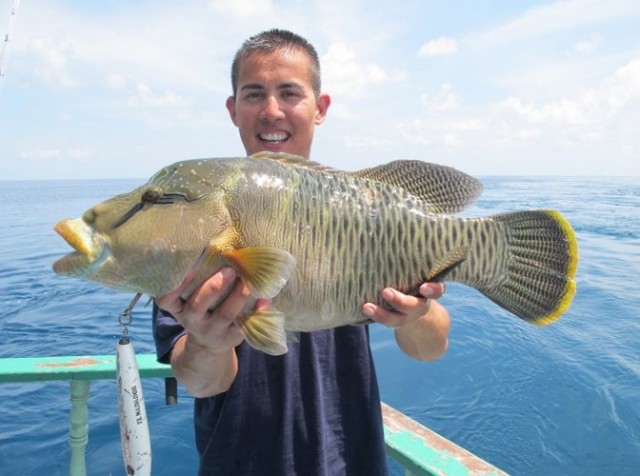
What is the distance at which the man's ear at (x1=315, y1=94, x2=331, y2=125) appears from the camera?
327 cm

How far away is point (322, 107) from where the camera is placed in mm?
3359

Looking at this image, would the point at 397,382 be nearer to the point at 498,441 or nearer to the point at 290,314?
the point at 498,441

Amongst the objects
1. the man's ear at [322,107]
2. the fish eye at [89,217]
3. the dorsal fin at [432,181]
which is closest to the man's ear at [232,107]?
the man's ear at [322,107]

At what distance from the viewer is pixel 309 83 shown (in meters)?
3.03

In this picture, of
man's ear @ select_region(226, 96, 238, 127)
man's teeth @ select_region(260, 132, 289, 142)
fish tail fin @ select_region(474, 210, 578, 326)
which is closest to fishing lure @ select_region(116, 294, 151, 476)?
man's teeth @ select_region(260, 132, 289, 142)

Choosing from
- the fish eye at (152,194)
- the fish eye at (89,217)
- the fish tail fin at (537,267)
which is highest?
the fish eye at (152,194)

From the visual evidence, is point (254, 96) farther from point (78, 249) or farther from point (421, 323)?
point (421, 323)

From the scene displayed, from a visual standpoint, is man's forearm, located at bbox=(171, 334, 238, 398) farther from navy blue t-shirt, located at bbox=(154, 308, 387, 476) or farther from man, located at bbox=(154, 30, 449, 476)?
navy blue t-shirt, located at bbox=(154, 308, 387, 476)

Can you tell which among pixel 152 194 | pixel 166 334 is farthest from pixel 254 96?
pixel 166 334

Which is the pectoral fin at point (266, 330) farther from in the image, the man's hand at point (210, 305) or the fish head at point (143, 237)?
the fish head at point (143, 237)

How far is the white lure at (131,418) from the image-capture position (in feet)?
9.19

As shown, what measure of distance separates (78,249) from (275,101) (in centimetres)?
152

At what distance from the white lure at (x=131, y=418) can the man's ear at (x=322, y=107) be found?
1.93 meters

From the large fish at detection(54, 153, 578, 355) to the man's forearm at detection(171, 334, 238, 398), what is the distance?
0.49 m
